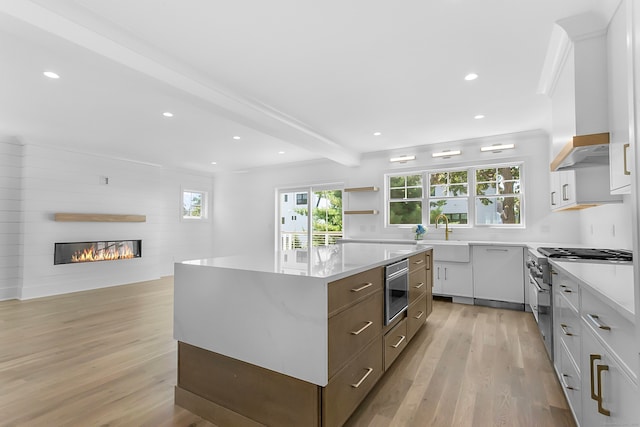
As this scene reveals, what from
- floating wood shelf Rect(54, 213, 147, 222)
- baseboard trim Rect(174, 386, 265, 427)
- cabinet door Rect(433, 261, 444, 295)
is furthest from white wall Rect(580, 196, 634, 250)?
floating wood shelf Rect(54, 213, 147, 222)

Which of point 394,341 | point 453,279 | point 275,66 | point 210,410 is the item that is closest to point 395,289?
point 394,341

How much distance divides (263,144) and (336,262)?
394 cm

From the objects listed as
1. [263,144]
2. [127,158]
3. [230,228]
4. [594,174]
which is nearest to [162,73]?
[263,144]

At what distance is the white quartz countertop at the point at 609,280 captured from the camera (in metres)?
1.08

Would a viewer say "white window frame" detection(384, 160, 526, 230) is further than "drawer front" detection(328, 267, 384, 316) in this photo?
Yes

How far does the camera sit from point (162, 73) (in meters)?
2.59

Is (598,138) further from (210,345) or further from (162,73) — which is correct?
(162,73)

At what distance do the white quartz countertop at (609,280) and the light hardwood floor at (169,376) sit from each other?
92 cm

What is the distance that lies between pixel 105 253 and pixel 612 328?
7.22 metres

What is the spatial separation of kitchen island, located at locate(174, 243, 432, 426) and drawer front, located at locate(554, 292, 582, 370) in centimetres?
110

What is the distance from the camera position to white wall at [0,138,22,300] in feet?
16.5

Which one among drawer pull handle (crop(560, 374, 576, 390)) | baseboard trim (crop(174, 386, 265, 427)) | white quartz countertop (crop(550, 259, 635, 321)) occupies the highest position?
white quartz countertop (crop(550, 259, 635, 321))

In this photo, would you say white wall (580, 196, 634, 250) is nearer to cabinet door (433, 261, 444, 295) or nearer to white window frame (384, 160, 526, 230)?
white window frame (384, 160, 526, 230)

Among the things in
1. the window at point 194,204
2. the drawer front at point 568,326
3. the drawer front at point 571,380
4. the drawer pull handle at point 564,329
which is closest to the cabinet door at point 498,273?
the drawer front at point 568,326
